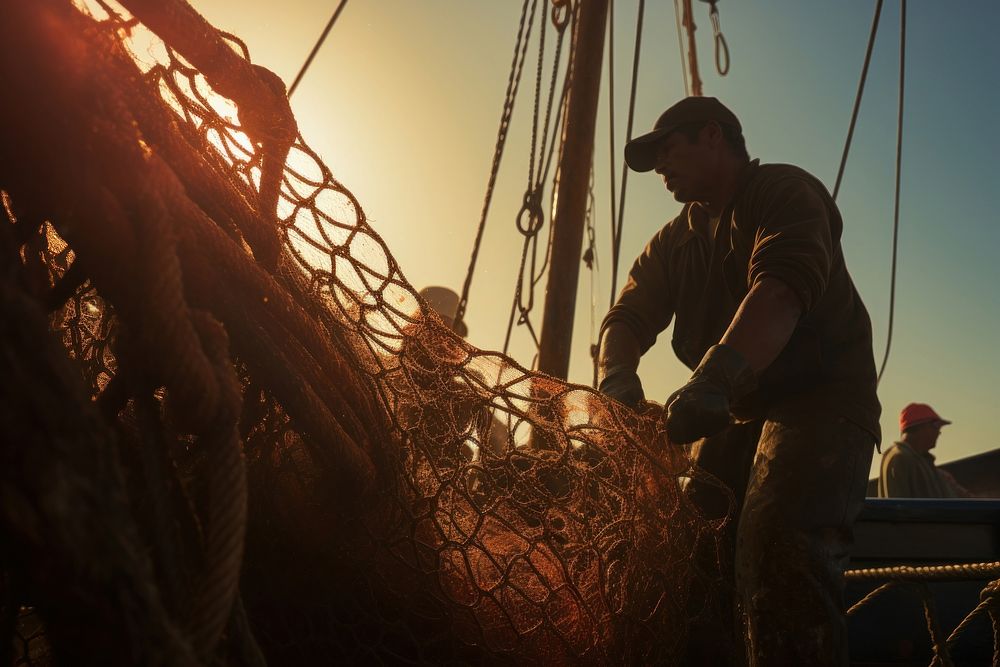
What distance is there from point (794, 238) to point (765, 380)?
470 mm

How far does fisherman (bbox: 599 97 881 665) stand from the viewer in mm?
1777

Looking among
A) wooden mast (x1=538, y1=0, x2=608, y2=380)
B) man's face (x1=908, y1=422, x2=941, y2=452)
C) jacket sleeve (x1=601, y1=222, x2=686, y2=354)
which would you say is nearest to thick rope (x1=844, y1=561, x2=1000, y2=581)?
jacket sleeve (x1=601, y1=222, x2=686, y2=354)

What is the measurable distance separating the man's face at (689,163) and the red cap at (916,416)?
5718 mm

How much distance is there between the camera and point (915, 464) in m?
5.76

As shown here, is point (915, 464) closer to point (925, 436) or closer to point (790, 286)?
point (925, 436)

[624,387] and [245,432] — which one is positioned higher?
[624,387]

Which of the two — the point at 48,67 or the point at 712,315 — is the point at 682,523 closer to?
the point at 712,315

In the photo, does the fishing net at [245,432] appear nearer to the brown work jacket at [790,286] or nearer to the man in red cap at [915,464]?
the brown work jacket at [790,286]

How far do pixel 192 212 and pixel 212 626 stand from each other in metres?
0.59

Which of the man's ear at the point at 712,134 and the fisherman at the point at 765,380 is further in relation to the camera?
the man's ear at the point at 712,134

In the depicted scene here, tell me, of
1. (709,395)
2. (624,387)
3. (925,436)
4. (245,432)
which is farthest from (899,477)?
(245,432)

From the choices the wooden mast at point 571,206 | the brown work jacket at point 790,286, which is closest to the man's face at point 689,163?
the brown work jacket at point 790,286

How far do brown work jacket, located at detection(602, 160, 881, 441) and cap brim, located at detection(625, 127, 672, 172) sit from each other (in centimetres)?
29

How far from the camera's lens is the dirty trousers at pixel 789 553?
68.4 inches
